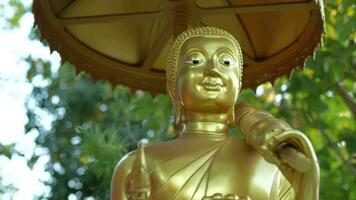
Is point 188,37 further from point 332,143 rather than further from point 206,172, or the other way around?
point 332,143

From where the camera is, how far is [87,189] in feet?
23.0

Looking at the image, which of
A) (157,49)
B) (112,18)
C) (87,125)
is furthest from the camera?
(87,125)

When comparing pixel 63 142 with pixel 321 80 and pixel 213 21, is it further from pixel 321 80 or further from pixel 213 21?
pixel 213 21

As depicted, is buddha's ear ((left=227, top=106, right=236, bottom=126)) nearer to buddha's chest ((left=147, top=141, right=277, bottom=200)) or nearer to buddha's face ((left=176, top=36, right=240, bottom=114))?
buddha's face ((left=176, top=36, right=240, bottom=114))

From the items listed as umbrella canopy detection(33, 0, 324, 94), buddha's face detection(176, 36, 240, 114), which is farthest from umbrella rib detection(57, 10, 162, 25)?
buddha's face detection(176, 36, 240, 114)

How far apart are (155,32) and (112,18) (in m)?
0.31

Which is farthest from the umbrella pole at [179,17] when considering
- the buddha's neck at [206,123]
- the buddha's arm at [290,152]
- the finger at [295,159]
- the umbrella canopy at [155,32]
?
the finger at [295,159]

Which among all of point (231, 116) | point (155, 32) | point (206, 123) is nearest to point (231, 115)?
point (231, 116)

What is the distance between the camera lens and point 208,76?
3123 millimetres

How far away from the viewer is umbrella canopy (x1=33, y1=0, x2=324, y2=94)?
3859 mm

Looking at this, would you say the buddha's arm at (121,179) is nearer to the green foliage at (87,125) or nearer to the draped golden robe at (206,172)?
the draped golden robe at (206,172)

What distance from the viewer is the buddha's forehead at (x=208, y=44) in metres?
3.19

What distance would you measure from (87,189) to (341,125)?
2.14 m

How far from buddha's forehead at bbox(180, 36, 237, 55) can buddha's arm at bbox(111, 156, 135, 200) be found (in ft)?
1.60
